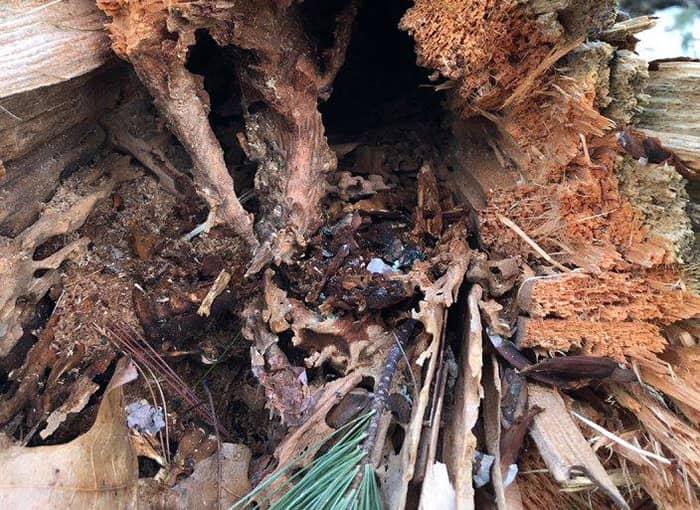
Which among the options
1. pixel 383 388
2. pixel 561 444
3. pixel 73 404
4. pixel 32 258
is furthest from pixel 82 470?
pixel 561 444

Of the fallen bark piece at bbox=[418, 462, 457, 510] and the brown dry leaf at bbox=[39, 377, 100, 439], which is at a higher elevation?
the brown dry leaf at bbox=[39, 377, 100, 439]

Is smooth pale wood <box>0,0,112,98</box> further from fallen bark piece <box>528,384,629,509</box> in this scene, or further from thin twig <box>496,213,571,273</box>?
fallen bark piece <box>528,384,629,509</box>

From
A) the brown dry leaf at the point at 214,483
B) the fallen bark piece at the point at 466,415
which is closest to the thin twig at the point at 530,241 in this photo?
the fallen bark piece at the point at 466,415

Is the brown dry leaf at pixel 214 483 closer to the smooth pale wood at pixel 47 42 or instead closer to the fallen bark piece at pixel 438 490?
the fallen bark piece at pixel 438 490

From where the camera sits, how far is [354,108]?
140 cm

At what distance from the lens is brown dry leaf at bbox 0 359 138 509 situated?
0.85 metres

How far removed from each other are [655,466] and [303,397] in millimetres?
511

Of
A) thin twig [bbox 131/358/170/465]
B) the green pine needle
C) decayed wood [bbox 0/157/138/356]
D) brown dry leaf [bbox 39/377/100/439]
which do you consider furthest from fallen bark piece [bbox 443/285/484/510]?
decayed wood [bbox 0/157/138/356]

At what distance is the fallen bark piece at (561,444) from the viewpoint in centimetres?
81

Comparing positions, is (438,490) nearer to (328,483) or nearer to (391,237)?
(328,483)

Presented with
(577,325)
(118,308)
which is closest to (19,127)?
(118,308)

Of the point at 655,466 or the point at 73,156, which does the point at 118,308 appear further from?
the point at 655,466

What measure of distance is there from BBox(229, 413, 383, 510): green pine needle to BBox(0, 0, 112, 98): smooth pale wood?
643mm

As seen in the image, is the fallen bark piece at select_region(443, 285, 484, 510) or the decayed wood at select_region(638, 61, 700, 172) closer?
the fallen bark piece at select_region(443, 285, 484, 510)
